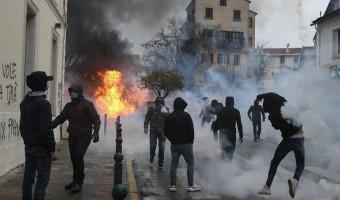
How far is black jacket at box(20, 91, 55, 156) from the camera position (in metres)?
4.36

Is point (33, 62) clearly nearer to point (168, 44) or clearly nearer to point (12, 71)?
point (12, 71)

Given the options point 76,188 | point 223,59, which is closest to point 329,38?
point 76,188

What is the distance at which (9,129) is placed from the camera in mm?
7605

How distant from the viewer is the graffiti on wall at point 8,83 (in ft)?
24.4

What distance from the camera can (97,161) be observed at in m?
9.38

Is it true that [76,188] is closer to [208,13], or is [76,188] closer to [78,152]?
[78,152]

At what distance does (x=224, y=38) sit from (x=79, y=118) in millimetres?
44316

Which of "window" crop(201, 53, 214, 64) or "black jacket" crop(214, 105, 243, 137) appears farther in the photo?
"window" crop(201, 53, 214, 64)

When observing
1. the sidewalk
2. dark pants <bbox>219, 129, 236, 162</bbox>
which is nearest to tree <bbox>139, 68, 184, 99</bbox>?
the sidewalk

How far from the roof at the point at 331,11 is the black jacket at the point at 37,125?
17.5 meters

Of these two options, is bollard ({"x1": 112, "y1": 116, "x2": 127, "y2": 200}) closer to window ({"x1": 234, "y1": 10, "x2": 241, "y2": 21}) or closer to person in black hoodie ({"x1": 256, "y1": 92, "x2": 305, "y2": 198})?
person in black hoodie ({"x1": 256, "y1": 92, "x2": 305, "y2": 198})

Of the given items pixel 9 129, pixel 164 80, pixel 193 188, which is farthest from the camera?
pixel 164 80

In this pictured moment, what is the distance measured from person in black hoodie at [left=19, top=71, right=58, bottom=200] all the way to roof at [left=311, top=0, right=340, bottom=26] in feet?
57.4

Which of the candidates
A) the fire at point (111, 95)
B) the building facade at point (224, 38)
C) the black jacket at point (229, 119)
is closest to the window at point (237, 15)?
the building facade at point (224, 38)
